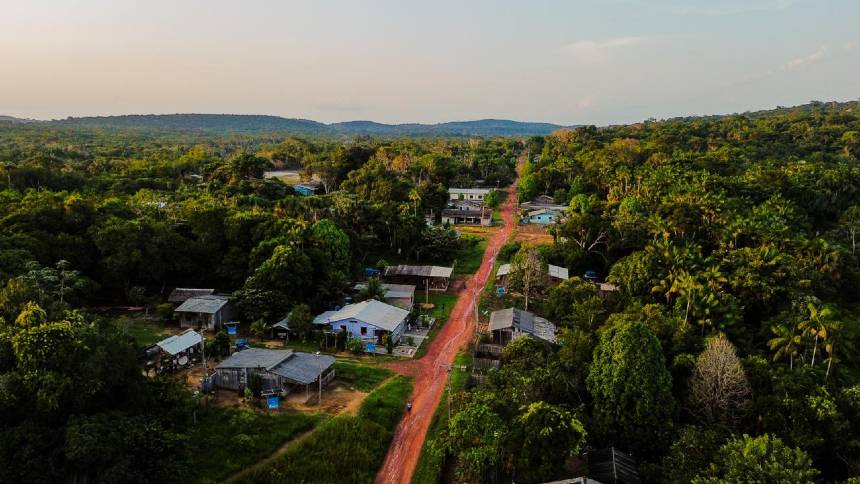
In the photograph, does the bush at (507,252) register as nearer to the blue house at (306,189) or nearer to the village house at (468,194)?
the village house at (468,194)

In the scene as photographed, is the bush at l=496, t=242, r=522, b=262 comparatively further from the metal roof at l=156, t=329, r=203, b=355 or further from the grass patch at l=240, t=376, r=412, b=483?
the metal roof at l=156, t=329, r=203, b=355

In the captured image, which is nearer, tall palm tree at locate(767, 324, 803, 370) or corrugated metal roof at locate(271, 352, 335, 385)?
corrugated metal roof at locate(271, 352, 335, 385)

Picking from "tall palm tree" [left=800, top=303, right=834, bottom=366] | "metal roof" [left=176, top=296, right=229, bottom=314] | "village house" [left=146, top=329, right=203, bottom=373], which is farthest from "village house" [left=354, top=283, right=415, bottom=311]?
"tall palm tree" [left=800, top=303, right=834, bottom=366]

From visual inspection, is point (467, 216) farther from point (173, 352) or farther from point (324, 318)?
point (173, 352)

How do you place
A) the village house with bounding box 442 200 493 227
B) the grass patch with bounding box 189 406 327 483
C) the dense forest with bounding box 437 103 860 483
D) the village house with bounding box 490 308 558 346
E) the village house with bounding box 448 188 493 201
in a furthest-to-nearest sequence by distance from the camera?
the village house with bounding box 448 188 493 201, the village house with bounding box 442 200 493 227, the village house with bounding box 490 308 558 346, the grass patch with bounding box 189 406 327 483, the dense forest with bounding box 437 103 860 483

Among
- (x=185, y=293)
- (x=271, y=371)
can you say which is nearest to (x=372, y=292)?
(x=185, y=293)

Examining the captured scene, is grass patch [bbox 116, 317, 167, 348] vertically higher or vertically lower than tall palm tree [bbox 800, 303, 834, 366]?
lower
